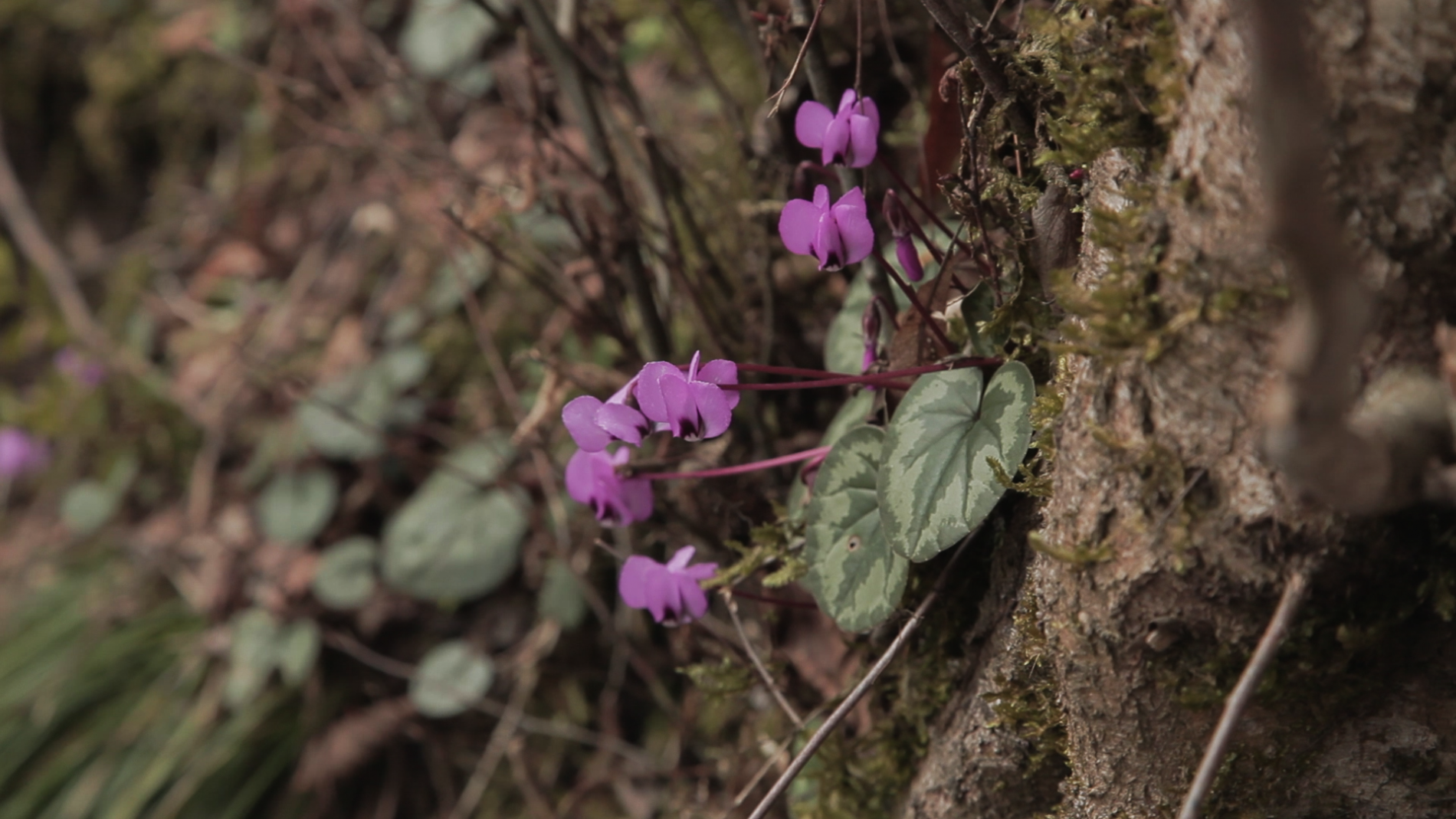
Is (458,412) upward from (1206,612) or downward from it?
downward

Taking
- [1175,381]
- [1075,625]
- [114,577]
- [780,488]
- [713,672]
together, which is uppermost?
[1175,381]

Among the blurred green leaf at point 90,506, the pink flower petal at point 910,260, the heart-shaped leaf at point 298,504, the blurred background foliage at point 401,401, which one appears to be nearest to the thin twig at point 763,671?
the blurred background foliage at point 401,401

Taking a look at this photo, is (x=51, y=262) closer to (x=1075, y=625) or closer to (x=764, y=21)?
(x=764, y=21)

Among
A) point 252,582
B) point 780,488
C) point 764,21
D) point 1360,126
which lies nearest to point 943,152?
point 764,21

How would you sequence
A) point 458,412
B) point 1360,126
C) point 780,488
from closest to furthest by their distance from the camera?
point 1360,126 < point 780,488 < point 458,412

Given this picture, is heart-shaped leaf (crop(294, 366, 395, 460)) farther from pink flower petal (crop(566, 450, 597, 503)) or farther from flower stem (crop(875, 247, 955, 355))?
flower stem (crop(875, 247, 955, 355))

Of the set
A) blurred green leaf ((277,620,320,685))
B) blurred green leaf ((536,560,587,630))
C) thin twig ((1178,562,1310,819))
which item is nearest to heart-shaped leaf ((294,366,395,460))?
blurred green leaf ((277,620,320,685))
